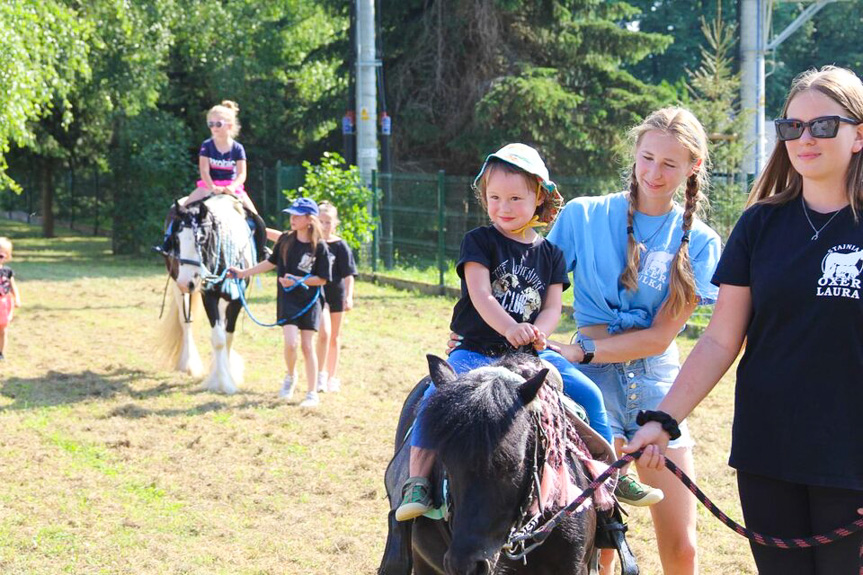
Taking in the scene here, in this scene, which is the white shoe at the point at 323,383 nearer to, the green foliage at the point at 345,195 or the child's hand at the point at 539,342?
the child's hand at the point at 539,342

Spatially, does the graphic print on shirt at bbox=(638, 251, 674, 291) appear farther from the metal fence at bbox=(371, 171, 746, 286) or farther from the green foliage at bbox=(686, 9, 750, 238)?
the metal fence at bbox=(371, 171, 746, 286)

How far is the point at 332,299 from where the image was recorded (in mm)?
9625

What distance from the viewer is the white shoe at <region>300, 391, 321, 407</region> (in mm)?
8938

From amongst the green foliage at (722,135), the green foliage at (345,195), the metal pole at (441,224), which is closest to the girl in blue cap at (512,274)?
the green foliage at (722,135)

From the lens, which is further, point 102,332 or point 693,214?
point 102,332

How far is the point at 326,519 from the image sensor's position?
6.04 metres

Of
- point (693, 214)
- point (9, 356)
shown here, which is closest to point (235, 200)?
point (9, 356)

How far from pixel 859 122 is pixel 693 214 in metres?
1.05

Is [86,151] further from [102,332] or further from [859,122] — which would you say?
[859,122]

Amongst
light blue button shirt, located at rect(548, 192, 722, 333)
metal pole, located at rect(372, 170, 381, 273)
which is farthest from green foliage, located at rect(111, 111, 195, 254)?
light blue button shirt, located at rect(548, 192, 722, 333)

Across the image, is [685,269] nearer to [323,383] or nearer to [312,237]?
[312,237]

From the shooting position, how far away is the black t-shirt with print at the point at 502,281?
3.68 meters

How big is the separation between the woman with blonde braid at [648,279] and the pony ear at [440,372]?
626 millimetres

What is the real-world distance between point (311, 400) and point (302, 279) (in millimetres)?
1081
